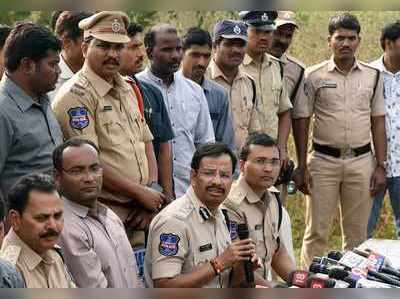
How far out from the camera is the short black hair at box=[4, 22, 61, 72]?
282 cm

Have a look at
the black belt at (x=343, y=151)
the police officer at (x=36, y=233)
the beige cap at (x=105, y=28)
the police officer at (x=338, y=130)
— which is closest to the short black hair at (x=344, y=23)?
the police officer at (x=338, y=130)

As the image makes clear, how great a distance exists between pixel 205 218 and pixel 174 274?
0.89ft

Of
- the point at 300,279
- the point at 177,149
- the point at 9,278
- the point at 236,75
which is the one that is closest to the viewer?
the point at 9,278

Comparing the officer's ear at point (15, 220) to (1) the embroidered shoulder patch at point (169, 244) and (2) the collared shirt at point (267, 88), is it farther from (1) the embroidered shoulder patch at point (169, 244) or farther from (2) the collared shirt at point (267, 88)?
(2) the collared shirt at point (267, 88)

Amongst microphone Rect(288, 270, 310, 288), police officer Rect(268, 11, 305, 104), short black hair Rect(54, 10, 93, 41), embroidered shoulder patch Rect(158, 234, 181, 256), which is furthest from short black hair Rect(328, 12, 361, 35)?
microphone Rect(288, 270, 310, 288)

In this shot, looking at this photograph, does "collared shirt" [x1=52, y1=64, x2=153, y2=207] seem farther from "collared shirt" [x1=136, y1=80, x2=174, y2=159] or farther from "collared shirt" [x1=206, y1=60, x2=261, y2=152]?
"collared shirt" [x1=206, y1=60, x2=261, y2=152]

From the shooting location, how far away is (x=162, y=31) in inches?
161

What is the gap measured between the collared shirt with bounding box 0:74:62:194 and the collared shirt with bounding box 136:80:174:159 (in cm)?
85

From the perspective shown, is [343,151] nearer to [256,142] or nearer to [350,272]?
[256,142]

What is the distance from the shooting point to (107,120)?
3.22m

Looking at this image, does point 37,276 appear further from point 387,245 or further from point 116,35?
point 387,245

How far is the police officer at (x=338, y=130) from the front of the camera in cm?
516

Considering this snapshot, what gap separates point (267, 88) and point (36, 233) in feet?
8.82

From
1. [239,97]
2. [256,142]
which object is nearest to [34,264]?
[256,142]
